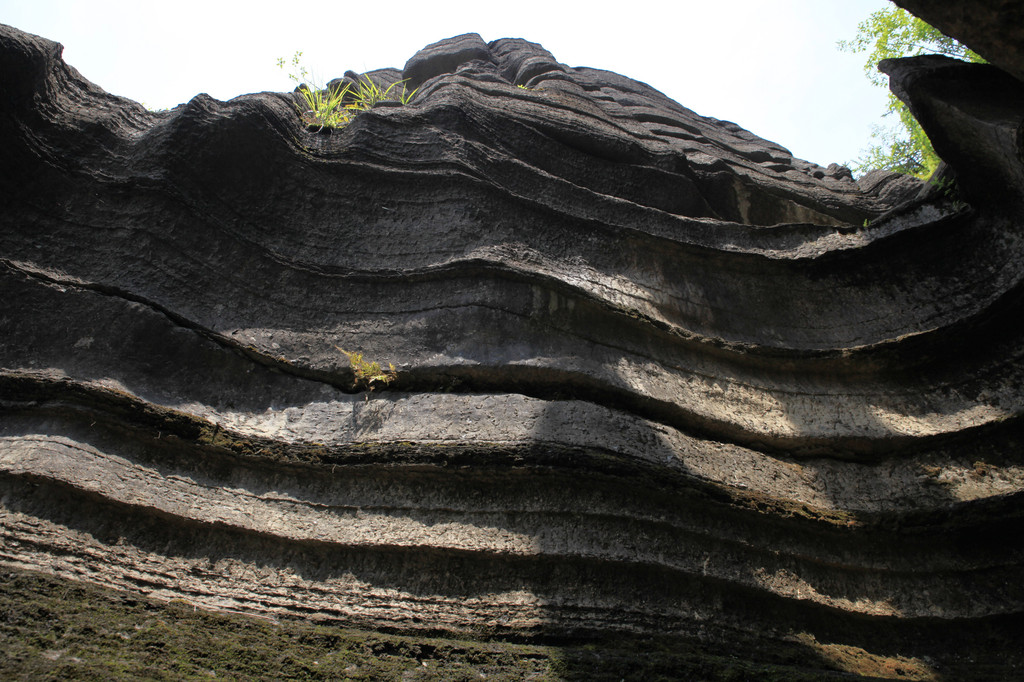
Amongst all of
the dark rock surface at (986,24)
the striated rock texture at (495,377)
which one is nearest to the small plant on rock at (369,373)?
the striated rock texture at (495,377)

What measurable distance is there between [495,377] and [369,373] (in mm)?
880

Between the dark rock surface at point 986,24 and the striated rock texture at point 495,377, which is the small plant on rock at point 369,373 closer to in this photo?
the striated rock texture at point 495,377

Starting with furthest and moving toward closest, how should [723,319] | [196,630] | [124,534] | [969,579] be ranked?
1. [723,319]
2. [969,579]
3. [124,534]
4. [196,630]

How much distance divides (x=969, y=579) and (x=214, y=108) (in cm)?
644

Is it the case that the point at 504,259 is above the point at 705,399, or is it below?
above

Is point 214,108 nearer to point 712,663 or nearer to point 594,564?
point 594,564

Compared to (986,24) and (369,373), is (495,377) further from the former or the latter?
(986,24)

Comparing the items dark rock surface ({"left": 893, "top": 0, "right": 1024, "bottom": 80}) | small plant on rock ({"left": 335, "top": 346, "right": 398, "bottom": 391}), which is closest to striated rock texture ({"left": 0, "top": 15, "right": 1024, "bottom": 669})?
small plant on rock ({"left": 335, "top": 346, "right": 398, "bottom": 391})

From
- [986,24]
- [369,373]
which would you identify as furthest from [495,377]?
[986,24]

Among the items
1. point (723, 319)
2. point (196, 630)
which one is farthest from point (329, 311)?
point (723, 319)

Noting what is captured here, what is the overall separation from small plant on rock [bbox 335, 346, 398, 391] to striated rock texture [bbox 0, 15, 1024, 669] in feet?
0.21

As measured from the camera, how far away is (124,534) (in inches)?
134

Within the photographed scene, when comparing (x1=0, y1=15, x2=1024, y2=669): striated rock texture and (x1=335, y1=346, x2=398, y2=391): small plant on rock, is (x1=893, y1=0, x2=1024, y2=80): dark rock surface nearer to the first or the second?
(x1=0, y1=15, x2=1024, y2=669): striated rock texture

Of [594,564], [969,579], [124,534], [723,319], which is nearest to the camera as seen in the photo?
[124,534]
